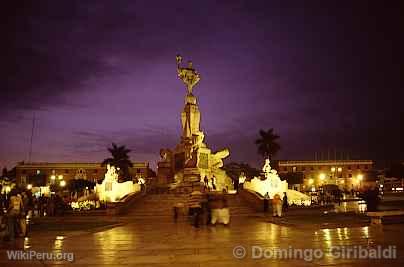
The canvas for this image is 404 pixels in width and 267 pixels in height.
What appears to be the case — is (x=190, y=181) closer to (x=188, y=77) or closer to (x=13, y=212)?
(x=188, y=77)

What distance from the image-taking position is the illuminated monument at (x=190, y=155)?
39.1m

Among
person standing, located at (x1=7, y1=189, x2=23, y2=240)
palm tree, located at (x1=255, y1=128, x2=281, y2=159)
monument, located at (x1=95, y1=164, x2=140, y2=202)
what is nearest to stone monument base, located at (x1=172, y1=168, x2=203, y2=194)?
monument, located at (x1=95, y1=164, x2=140, y2=202)

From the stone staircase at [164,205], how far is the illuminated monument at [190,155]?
6307 millimetres

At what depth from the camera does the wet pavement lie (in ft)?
30.7

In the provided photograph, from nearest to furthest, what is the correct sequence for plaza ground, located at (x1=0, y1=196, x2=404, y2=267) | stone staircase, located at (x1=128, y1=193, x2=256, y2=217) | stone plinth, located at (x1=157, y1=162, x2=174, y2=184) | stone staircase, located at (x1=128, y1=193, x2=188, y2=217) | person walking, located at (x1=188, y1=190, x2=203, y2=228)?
plaza ground, located at (x1=0, y1=196, x2=404, y2=267), person walking, located at (x1=188, y1=190, x2=203, y2=228), stone staircase, located at (x1=128, y1=193, x2=256, y2=217), stone staircase, located at (x1=128, y1=193, x2=188, y2=217), stone plinth, located at (x1=157, y1=162, x2=174, y2=184)

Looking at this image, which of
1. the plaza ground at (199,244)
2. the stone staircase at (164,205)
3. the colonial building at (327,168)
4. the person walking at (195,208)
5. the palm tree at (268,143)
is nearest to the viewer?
the plaza ground at (199,244)

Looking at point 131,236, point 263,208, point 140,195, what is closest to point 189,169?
point 140,195

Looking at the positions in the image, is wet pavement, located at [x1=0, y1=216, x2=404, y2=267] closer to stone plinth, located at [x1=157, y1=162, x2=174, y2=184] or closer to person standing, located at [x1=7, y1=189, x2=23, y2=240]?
person standing, located at [x1=7, y1=189, x2=23, y2=240]

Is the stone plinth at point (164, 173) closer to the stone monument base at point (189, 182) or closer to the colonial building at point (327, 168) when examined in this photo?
the stone monument base at point (189, 182)

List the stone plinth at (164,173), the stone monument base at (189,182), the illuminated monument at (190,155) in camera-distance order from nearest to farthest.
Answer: the stone monument base at (189,182) → the illuminated monument at (190,155) → the stone plinth at (164,173)

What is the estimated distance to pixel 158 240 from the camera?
13570 mm

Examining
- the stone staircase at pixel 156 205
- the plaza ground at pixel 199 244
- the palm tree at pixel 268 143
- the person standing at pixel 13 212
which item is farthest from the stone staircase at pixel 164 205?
the palm tree at pixel 268 143

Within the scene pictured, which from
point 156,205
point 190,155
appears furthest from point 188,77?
point 156,205

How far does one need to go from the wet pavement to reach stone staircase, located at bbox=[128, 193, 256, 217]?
10.4 meters
